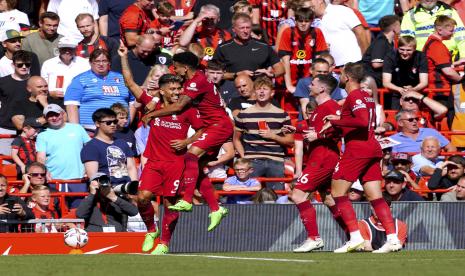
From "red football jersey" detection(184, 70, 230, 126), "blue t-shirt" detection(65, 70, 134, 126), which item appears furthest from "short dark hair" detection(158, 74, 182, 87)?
"blue t-shirt" detection(65, 70, 134, 126)

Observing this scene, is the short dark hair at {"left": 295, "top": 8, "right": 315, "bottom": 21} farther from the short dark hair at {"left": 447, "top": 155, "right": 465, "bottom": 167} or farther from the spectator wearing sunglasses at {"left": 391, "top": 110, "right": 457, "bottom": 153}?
the short dark hair at {"left": 447, "top": 155, "right": 465, "bottom": 167}

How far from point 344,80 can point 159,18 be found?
6.45 meters

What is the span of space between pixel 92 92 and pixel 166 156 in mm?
3633

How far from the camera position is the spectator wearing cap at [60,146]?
17.7 metres

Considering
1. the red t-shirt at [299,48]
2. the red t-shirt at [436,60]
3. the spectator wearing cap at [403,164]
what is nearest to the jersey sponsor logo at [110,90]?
the red t-shirt at [299,48]

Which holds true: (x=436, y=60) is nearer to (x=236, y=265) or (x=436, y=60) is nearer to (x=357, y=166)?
(x=357, y=166)

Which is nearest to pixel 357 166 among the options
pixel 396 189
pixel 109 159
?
pixel 396 189

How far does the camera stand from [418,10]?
69.3 ft

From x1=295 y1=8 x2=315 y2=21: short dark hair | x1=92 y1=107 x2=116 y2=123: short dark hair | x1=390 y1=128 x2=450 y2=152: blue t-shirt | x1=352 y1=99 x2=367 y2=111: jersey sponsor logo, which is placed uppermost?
x1=352 y1=99 x2=367 y2=111: jersey sponsor logo

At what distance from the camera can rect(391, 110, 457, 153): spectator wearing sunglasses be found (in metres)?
18.7

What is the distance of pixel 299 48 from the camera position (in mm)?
20031

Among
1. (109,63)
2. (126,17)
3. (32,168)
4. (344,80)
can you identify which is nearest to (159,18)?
(126,17)

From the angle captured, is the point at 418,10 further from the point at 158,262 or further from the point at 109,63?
the point at 158,262

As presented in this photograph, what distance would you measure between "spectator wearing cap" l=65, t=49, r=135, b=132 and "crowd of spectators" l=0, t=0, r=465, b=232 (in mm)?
15
